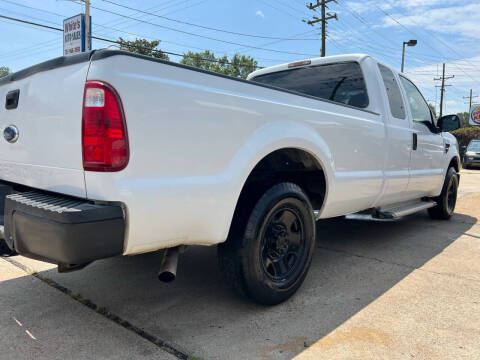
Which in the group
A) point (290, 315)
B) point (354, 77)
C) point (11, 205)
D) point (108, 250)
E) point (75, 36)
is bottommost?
point (290, 315)

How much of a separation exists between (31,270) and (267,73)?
326cm

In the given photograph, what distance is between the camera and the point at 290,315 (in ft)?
8.41

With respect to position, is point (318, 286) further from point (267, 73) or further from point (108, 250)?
point (267, 73)

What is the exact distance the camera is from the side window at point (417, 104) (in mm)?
4617

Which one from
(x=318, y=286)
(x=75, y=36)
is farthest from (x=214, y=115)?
(x=75, y=36)

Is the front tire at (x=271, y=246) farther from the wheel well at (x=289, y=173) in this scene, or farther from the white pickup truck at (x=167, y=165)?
the wheel well at (x=289, y=173)

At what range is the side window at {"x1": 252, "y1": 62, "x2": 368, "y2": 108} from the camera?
3941mm

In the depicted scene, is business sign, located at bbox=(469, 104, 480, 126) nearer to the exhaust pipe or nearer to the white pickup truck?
the white pickup truck

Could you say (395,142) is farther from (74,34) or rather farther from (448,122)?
(74,34)

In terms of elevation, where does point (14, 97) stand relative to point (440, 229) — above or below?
above

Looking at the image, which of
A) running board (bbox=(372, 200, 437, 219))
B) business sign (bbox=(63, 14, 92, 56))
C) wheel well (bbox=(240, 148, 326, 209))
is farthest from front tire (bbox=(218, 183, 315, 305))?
business sign (bbox=(63, 14, 92, 56))

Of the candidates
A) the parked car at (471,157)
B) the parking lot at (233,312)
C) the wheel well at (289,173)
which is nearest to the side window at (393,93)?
the wheel well at (289,173)

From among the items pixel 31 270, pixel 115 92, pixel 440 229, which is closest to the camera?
pixel 115 92

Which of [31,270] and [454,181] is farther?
[454,181]
